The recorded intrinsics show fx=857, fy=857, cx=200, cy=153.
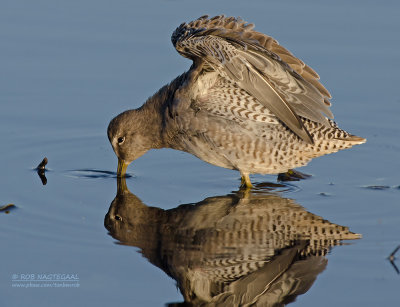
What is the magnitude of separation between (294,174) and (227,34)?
172cm

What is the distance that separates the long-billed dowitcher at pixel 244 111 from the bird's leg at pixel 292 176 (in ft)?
0.91

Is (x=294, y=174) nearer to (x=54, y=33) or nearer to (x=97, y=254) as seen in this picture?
(x=97, y=254)

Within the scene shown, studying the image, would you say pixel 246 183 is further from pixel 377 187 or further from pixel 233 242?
pixel 233 242

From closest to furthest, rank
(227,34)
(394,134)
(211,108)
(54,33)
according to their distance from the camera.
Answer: (227,34) < (211,108) < (394,134) < (54,33)

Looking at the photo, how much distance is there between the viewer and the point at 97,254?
6.12 m

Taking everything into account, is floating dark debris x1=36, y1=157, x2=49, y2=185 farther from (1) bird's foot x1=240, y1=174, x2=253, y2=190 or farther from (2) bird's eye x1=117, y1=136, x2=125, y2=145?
(1) bird's foot x1=240, y1=174, x2=253, y2=190

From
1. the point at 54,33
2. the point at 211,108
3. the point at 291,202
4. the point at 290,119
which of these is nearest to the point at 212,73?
the point at 211,108

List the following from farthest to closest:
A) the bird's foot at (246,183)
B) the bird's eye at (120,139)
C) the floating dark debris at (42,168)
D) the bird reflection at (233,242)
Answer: the bird's eye at (120,139), the floating dark debris at (42,168), the bird's foot at (246,183), the bird reflection at (233,242)

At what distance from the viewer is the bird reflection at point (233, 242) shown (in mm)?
5734

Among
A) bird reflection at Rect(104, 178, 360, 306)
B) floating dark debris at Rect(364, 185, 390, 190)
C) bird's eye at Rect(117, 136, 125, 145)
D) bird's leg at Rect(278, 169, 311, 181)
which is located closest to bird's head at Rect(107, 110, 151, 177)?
bird's eye at Rect(117, 136, 125, 145)

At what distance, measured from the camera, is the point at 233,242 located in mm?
6391

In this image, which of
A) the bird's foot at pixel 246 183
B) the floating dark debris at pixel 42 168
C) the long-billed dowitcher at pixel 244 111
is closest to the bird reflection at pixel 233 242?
the bird's foot at pixel 246 183

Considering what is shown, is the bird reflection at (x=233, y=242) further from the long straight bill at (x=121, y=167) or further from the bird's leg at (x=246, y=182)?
the long straight bill at (x=121, y=167)

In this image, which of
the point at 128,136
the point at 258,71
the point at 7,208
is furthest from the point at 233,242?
the point at 128,136
